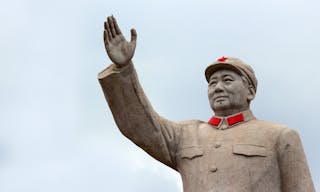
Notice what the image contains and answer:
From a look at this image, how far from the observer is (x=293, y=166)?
8438 millimetres

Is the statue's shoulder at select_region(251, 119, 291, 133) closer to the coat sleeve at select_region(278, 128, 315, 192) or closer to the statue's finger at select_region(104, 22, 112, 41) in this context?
the coat sleeve at select_region(278, 128, 315, 192)

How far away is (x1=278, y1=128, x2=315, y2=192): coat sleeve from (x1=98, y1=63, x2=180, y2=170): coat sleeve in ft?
4.79

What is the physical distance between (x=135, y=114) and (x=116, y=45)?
0.93 metres

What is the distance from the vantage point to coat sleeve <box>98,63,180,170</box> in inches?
340

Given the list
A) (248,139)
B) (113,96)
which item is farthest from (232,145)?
(113,96)

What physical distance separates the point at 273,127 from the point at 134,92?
1.88 metres

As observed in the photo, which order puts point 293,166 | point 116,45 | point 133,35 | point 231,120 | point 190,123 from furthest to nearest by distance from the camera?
point 190,123
point 231,120
point 133,35
point 116,45
point 293,166

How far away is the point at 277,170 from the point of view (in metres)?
8.51

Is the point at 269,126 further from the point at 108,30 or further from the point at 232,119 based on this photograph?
the point at 108,30

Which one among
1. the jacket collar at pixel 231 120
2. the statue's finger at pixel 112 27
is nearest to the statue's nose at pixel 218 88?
the jacket collar at pixel 231 120

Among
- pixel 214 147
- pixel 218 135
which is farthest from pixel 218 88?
pixel 214 147

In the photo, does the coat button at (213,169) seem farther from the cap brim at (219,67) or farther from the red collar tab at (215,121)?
the cap brim at (219,67)

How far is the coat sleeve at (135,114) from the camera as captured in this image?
8624 mm

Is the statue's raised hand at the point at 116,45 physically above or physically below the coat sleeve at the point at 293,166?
above
